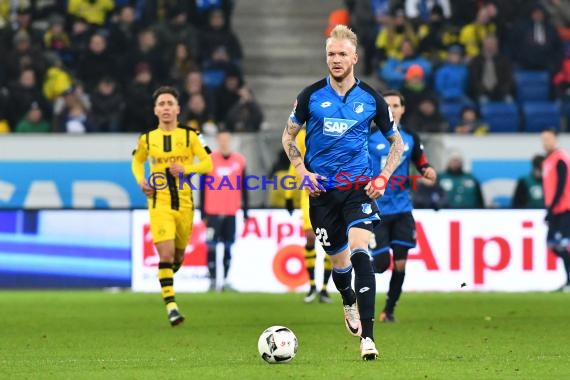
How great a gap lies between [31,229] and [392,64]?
285 inches

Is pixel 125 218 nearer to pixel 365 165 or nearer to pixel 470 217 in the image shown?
pixel 470 217

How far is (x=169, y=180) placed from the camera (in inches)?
550

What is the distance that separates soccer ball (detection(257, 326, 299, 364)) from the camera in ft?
32.0

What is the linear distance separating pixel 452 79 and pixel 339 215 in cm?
1373

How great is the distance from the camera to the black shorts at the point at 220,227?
2005cm

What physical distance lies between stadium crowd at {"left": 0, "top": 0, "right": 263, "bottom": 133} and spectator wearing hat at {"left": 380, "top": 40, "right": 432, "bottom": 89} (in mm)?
2482

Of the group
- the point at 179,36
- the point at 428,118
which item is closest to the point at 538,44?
the point at 428,118

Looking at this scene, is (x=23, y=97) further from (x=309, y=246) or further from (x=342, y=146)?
(x=342, y=146)

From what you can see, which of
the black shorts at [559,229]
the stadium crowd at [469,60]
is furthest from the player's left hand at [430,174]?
the stadium crowd at [469,60]

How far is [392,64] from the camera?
2408 cm

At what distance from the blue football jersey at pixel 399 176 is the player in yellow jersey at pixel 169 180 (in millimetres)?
1721

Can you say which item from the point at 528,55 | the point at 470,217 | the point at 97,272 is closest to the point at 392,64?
the point at 528,55

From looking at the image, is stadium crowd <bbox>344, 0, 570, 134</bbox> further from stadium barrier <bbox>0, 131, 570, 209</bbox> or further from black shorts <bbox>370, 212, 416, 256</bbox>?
black shorts <bbox>370, 212, 416, 256</bbox>

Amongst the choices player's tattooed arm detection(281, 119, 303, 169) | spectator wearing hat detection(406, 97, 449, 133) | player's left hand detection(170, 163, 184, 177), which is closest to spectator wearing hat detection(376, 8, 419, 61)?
spectator wearing hat detection(406, 97, 449, 133)
